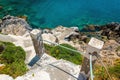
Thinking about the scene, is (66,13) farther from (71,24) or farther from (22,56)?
(22,56)

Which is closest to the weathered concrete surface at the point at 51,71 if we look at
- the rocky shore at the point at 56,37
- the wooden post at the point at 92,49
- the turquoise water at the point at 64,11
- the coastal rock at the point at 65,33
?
the rocky shore at the point at 56,37

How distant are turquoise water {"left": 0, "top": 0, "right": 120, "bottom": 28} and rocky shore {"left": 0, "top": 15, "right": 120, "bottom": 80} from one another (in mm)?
4389

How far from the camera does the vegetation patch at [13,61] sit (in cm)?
1355

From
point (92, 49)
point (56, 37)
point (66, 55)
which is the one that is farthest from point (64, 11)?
point (92, 49)

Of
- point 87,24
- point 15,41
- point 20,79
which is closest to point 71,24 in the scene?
point 87,24

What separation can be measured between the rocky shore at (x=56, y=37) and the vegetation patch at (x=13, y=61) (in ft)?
2.26

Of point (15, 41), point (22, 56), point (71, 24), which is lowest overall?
point (71, 24)

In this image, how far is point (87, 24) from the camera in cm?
4175

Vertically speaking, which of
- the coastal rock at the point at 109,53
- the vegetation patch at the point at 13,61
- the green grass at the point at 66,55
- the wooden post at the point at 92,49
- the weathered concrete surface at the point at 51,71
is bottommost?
the coastal rock at the point at 109,53

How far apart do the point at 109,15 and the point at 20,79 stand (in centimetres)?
3571

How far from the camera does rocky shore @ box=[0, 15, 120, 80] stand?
13.0 meters

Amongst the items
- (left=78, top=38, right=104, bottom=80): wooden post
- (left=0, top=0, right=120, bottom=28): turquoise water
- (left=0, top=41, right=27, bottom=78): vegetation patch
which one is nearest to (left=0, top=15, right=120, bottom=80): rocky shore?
(left=0, top=41, right=27, bottom=78): vegetation patch

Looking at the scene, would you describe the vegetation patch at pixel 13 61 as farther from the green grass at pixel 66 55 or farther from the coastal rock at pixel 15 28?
the coastal rock at pixel 15 28

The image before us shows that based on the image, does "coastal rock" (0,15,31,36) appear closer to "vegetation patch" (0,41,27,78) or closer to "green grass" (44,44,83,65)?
"vegetation patch" (0,41,27,78)
